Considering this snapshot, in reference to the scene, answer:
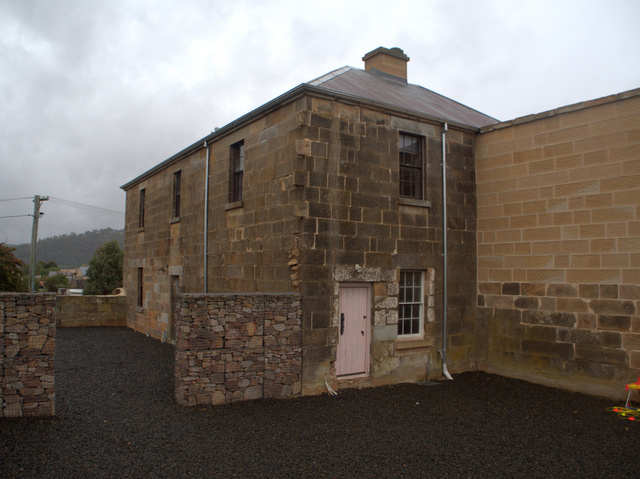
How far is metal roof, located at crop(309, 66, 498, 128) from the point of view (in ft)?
34.1

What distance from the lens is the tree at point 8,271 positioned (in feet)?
72.5

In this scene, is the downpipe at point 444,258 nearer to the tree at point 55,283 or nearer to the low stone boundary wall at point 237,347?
the low stone boundary wall at point 237,347

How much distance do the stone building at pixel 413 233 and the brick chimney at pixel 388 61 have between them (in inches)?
79.1

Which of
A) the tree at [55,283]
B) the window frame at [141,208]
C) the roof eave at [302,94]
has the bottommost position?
the tree at [55,283]

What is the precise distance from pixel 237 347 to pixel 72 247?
577 ft

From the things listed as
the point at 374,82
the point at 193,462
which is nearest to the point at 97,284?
the point at 374,82

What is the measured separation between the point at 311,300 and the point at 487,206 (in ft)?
17.0

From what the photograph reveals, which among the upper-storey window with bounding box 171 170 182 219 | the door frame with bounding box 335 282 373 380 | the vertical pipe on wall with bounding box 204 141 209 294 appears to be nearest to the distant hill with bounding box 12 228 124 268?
the upper-storey window with bounding box 171 170 182 219

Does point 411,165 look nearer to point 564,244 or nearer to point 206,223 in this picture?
point 564,244

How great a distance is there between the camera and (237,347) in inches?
322

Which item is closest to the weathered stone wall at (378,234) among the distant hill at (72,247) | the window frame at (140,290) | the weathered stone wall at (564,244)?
the weathered stone wall at (564,244)

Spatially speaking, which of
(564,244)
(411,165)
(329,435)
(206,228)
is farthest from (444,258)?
(206,228)

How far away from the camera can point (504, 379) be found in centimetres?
1051

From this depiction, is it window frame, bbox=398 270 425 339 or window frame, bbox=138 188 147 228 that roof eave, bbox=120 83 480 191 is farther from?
window frame, bbox=138 188 147 228
